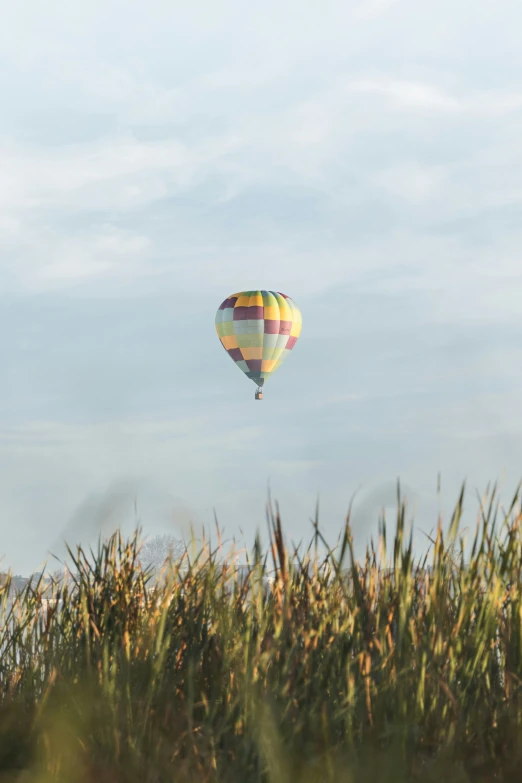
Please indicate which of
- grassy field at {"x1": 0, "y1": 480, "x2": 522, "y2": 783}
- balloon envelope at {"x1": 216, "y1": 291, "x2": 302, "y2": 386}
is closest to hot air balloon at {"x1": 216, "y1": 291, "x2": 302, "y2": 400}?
balloon envelope at {"x1": 216, "y1": 291, "x2": 302, "y2": 386}

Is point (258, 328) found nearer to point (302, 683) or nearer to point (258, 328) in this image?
point (258, 328)

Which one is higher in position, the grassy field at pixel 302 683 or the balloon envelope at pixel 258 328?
the balloon envelope at pixel 258 328

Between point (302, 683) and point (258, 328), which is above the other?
point (258, 328)

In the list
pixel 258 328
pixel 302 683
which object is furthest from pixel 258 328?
pixel 302 683

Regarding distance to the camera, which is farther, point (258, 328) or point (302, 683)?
point (258, 328)

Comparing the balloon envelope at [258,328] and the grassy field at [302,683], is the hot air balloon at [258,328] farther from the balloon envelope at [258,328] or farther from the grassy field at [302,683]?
the grassy field at [302,683]

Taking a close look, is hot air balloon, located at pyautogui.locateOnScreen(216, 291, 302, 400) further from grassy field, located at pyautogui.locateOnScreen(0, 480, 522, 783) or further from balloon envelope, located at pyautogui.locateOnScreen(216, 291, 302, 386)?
grassy field, located at pyautogui.locateOnScreen(0, 480, 522, 783)

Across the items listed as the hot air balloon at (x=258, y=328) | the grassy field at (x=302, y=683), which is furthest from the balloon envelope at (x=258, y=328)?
the grassy field at (x=302, y=683)
